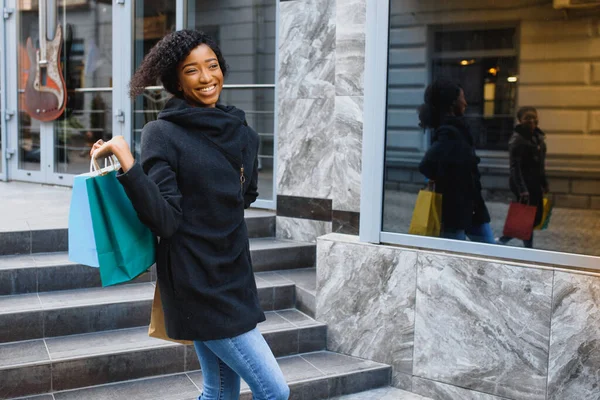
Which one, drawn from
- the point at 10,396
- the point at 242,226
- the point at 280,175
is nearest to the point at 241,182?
the point at 242,226

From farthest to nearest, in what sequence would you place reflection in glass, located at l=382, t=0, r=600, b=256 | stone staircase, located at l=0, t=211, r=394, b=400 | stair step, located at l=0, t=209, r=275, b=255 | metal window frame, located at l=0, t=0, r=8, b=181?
metal window frame, located at l=0, t=0, r=8, b=181
stair step, located at l=0, t=209, r=275, b=255
reflection in glass, located at l=382, t=0, r=600, b=256
stone staircase, located at l=0, t=211, r=394, b=400

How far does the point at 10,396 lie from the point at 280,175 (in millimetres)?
3170

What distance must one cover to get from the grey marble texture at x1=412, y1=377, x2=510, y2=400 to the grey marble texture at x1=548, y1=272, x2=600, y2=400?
1.30ft

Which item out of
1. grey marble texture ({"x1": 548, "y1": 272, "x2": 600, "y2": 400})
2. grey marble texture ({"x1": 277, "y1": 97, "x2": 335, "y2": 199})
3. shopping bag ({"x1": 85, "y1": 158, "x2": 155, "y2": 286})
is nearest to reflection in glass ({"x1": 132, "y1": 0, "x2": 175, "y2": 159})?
grey marble texture ({"x1": 277, "y1": 97, "x2": 335, "y2": 199})

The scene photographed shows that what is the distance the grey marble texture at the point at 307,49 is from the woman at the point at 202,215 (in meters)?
3.51

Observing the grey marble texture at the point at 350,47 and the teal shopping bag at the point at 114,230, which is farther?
the grey marble texture at the point at 350,47

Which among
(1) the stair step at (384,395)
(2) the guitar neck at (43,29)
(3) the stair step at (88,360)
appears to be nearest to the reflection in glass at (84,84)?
(2) the guitar neck at (43,29)

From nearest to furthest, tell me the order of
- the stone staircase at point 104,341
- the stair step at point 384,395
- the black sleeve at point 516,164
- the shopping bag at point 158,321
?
the shopping bag at point 158,321
the stone staircase at point 104,341
the black sleeve at point 516,164
the stair step at point 384,395

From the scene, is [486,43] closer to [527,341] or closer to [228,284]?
[527,341]

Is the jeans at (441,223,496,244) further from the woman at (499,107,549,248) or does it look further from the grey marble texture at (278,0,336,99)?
the grey marble texture at (278,0,336,99)

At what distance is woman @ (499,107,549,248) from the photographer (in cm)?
426

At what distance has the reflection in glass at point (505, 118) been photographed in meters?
4.12

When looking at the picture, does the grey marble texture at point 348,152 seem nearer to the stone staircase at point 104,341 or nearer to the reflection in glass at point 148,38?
the stone staircase at point 104,341

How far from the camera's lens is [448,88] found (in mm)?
4562
